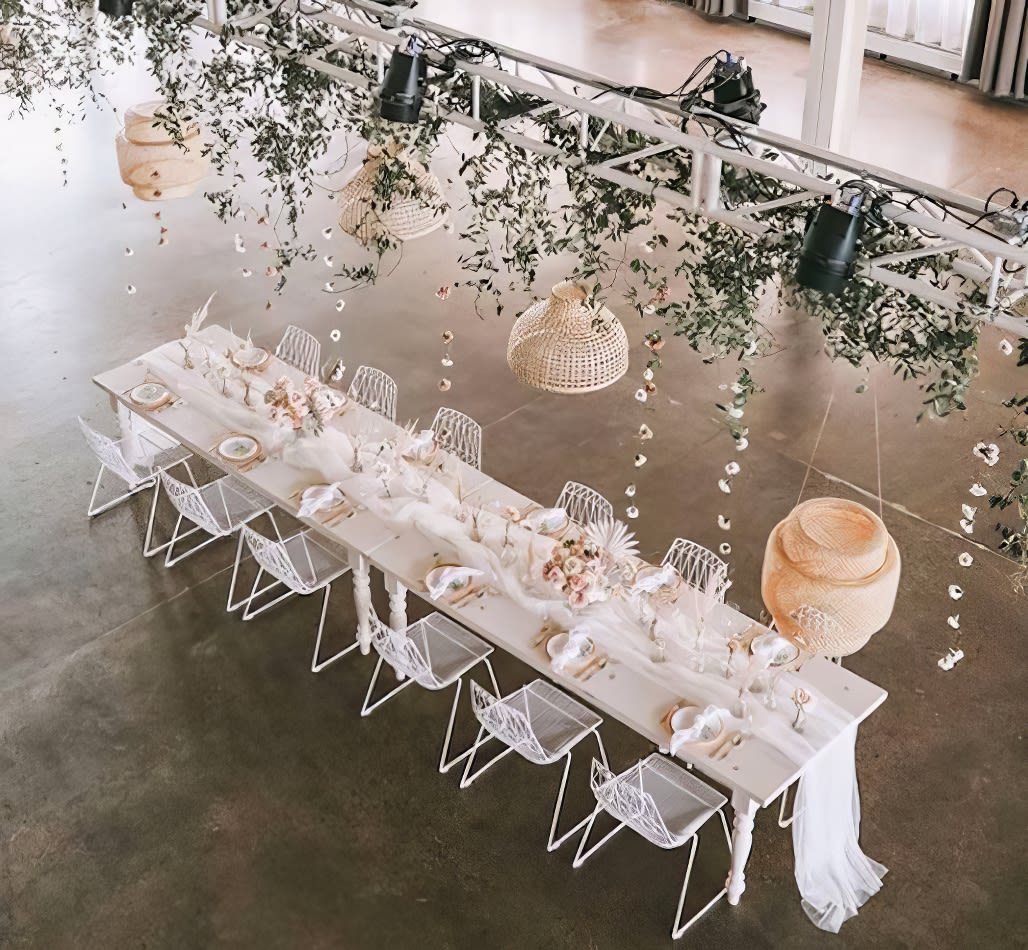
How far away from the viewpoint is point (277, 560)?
21.7 ft

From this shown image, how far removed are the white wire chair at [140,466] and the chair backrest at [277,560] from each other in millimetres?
1008

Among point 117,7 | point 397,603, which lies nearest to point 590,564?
point 397,603

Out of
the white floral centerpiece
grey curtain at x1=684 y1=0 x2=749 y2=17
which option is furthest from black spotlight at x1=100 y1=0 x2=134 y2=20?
grey curtain at x1=684 y1=0 x2=749 y2=17

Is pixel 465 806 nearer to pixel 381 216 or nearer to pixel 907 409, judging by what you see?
pixel 381 216

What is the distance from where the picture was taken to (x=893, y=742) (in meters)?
6.37

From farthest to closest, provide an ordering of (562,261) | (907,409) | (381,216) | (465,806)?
(562,261)
(907,409)
(381,216)
(465,806)

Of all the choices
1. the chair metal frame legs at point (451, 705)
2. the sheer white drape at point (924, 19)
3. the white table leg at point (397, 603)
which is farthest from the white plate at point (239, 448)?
the sheer white drape at point (924, 19)

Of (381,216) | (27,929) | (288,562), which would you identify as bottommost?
(27,929)

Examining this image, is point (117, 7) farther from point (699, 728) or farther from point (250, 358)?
point (699, 728)

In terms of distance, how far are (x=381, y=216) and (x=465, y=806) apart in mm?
3156

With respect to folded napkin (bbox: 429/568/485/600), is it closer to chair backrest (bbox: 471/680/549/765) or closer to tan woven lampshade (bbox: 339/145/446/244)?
chair backrest (bbox: 471/680/549/765)

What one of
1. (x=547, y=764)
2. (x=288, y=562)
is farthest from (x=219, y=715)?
(x=547, y=764)

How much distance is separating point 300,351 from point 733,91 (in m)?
4.22

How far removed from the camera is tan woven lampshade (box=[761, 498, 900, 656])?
204 inches
